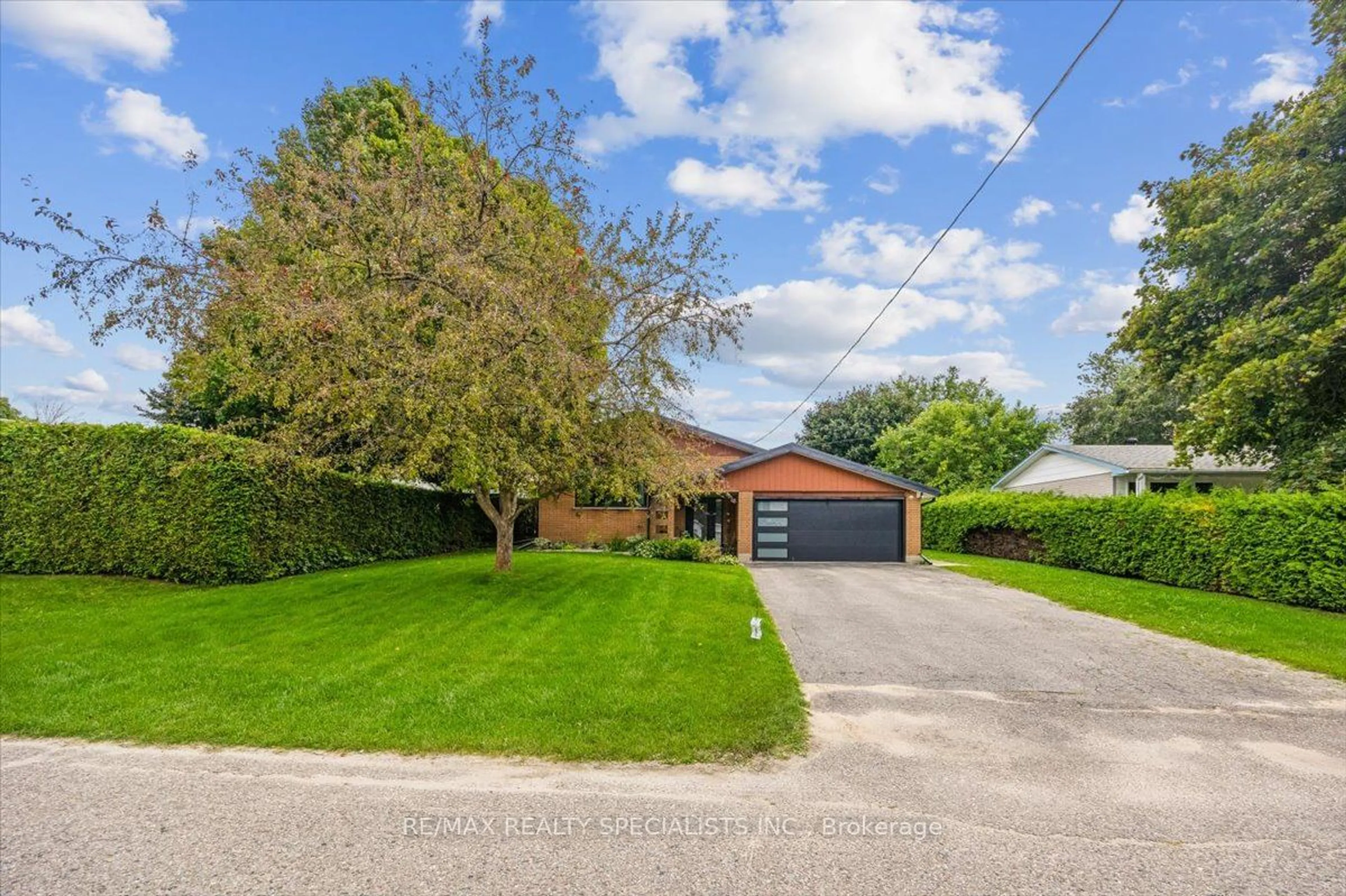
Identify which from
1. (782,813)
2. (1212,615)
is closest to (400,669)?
(782,813)

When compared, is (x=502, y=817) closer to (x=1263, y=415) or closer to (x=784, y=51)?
(x=784, y=51)

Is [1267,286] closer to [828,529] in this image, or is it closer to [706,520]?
[828,529]

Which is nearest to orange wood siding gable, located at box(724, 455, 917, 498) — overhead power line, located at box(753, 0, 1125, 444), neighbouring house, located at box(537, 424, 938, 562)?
neighbouring house, located at box(537, 424, 938, 562)

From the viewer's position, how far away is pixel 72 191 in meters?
8.98

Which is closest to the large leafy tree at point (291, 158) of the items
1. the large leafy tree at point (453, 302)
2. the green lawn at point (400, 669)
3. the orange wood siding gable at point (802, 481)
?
the large leafy tree at point (453, 302)

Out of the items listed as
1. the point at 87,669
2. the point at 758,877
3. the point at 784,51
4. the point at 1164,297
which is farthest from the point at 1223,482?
the point at 87,669

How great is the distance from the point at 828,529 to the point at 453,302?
508 inches

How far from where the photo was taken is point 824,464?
18.4 meters

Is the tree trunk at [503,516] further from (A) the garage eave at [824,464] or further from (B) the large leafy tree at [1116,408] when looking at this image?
(B) the large leafy tree at [1116,408]

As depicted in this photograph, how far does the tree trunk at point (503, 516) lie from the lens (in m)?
10.6

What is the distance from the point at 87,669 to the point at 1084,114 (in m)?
12.9

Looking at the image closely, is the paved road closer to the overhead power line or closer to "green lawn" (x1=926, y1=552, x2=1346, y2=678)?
"green lawn" (x1=926, y1=552, x2=1346, y2=678)

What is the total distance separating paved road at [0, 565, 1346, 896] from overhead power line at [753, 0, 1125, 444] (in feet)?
21.7

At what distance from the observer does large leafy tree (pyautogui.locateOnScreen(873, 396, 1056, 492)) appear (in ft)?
106
